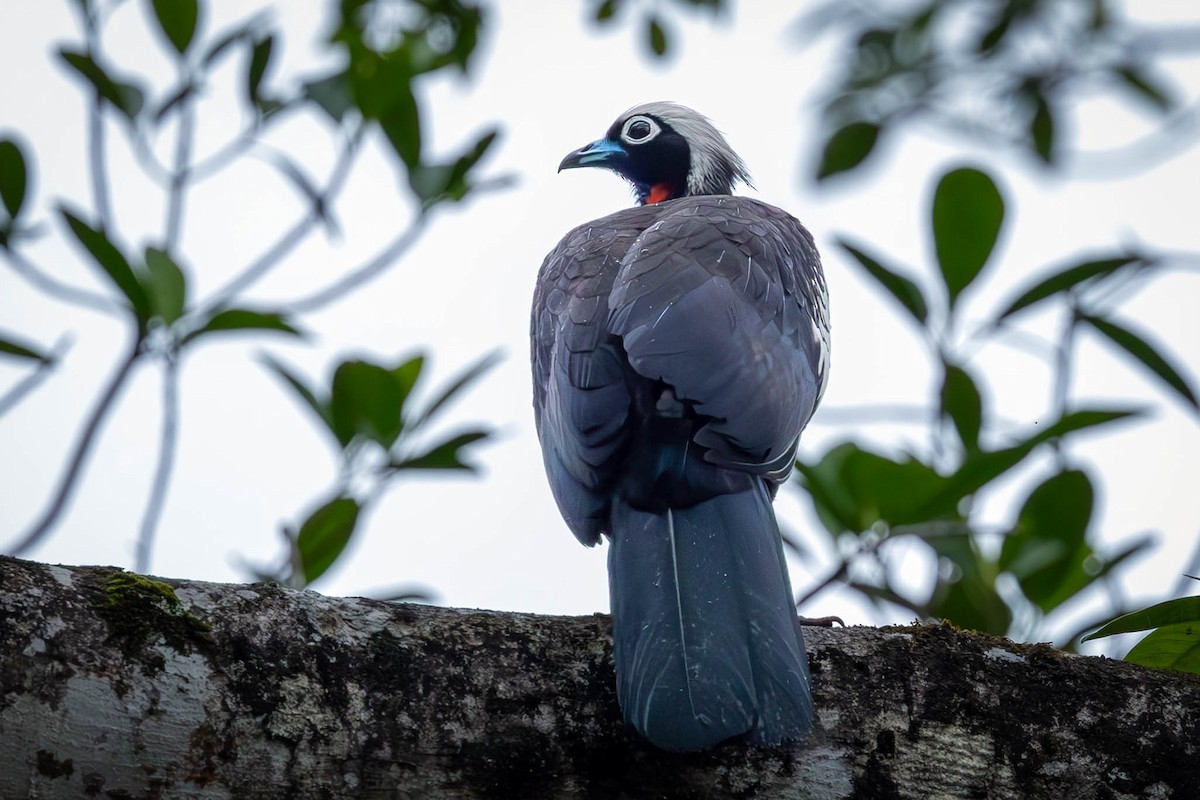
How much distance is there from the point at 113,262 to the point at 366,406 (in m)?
1.06

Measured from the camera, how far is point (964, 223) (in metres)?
4.96

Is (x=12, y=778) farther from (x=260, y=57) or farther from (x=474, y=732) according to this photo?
(x=260, y=57)

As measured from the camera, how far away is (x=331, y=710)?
252 cm

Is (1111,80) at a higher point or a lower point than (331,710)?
higher

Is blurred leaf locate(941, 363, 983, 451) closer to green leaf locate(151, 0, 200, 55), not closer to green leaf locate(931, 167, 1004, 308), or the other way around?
green leaf locate(931, 167, 1004, 308)

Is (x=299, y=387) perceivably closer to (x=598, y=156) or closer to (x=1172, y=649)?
(x=598, y=156)

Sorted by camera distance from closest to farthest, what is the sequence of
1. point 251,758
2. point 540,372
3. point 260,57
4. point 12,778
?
point 12,778
point 251,758
point 540,372
point 260,57

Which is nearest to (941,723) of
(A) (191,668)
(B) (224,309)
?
(A) (191,668)

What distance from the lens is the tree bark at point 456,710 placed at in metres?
2.33

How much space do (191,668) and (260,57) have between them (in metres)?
3.51

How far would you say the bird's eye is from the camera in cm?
586

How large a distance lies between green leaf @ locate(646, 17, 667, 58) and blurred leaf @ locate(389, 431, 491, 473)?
2657mm

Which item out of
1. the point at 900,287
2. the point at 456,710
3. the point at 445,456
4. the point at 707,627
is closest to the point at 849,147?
the point at 900,287

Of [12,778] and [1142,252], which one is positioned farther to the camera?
[1142,252]
